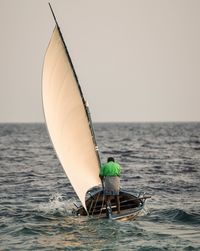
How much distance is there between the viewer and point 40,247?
19859 mm

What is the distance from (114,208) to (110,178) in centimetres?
197

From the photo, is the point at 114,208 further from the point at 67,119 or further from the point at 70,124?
the point at 67,119

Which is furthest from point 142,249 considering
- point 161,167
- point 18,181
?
point 161,167

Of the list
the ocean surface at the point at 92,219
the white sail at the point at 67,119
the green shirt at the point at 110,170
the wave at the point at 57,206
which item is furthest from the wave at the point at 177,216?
the wave at the point at 57,206

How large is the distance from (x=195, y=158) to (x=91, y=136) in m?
34.1

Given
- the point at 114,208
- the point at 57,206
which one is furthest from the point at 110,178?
the point at 57,206

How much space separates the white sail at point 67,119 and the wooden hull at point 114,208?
1.04 metres

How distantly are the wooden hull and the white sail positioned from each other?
1036 mm

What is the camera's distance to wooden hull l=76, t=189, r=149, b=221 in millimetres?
23734

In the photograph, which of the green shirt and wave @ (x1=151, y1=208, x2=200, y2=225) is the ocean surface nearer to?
wave @ (x1=151, y1=208, x2=200, y2=225)

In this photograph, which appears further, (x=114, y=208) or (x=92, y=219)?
(x=114, y=208)

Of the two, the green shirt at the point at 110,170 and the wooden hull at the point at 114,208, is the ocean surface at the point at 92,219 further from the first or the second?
the green shirt at the point at 110,170

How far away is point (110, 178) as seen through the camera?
23.8 meters

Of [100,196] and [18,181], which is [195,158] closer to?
[18,181]
